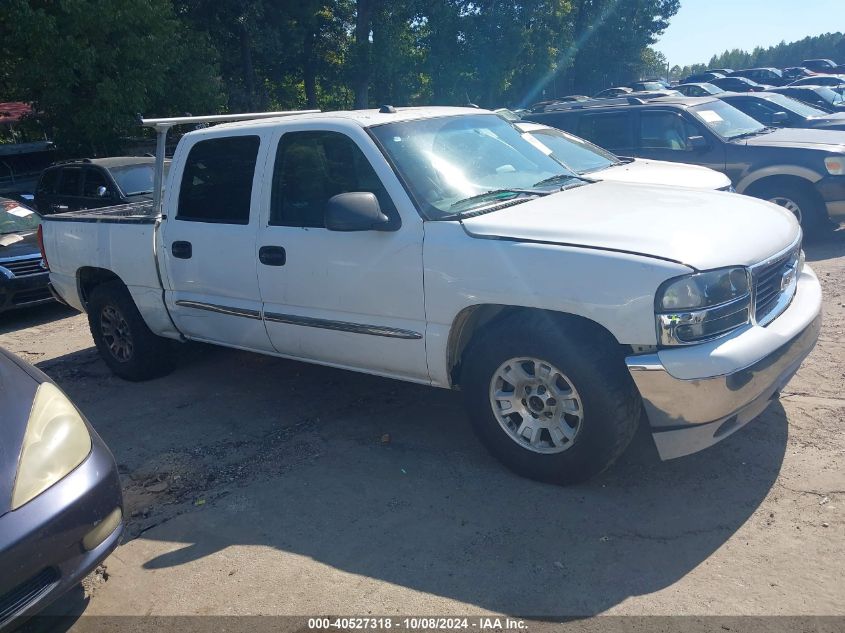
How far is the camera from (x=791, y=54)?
64.6 metres

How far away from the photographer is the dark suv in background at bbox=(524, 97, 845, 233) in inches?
338

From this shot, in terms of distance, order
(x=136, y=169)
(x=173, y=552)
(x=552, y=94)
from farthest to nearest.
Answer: (x=552, y=94)
(x=136, y=169)
(x=173, y=552)

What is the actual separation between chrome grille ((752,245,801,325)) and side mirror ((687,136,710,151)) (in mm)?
5457

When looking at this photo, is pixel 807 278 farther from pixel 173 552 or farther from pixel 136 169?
pixel 136 169

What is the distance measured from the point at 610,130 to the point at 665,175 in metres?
2.63

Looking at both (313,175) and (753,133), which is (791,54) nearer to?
(753,133)

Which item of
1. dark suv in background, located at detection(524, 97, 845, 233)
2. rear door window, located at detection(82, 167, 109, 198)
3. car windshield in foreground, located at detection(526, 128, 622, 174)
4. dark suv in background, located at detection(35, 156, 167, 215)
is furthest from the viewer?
rear door window, located at detection(82, 167, 109, 198)

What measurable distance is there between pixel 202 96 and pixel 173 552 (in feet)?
50.8

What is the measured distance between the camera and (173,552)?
361 centimetres

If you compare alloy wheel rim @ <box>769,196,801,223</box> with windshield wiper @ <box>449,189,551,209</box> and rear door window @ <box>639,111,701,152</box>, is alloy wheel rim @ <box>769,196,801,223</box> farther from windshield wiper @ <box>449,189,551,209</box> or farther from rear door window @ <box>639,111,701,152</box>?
windshield wiper @ <box>449,189,551,209</box>

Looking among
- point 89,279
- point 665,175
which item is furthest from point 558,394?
point 665,175


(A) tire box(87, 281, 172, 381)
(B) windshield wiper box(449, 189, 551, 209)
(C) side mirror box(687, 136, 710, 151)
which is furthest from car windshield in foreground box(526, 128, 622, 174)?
(A) tire box(87, 281, 172, 381)

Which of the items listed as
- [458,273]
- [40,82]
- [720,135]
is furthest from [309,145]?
[40,82]

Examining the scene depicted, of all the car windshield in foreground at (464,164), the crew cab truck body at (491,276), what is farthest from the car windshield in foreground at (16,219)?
the car windshield in foreground at (464,164)
